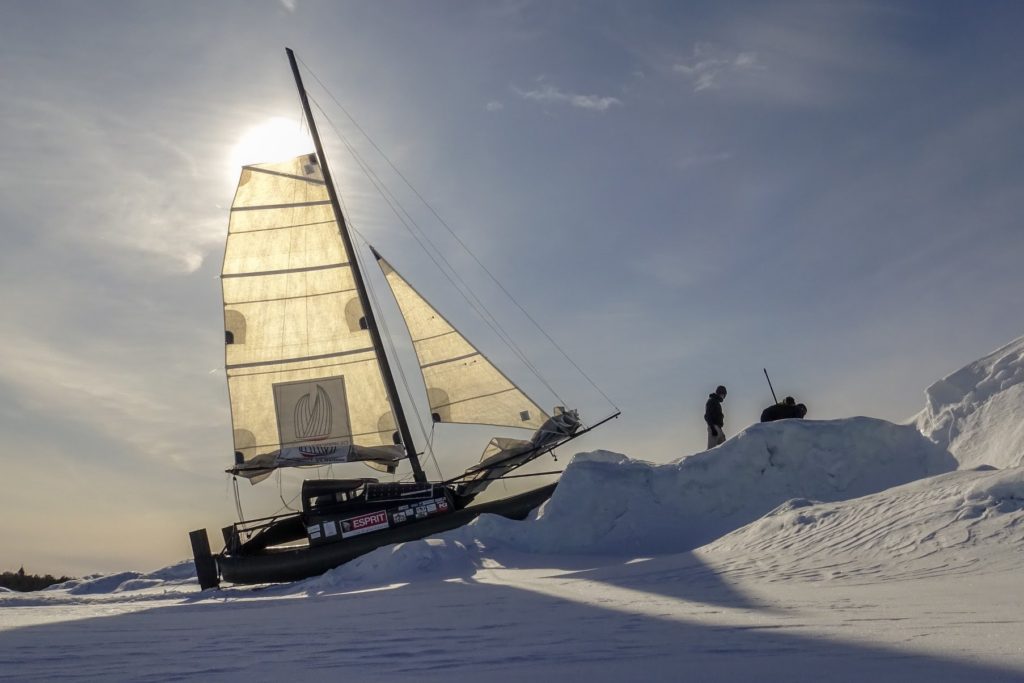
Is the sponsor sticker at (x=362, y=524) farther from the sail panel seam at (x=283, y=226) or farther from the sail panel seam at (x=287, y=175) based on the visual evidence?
the sail panel seam at (x=287, y=175)

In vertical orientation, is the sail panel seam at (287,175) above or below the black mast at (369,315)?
above

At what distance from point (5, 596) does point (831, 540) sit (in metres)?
19.3

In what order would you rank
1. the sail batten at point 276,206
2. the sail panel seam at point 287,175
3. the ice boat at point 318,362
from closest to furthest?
the ice boat at point 318,362
the sail batten at point 276,206
the sail panel seam at point 287,175

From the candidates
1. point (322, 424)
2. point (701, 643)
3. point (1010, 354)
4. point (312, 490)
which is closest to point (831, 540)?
point (701, 643)

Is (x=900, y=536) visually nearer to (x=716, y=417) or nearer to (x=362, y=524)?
(x=716, y=417)

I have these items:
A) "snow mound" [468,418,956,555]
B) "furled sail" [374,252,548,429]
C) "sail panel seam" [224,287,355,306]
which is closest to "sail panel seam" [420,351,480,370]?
"furled sail" [374,252,548,429]

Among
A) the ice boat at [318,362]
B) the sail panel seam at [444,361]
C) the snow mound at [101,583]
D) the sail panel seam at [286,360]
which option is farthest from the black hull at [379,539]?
the snow mound at [101,583]

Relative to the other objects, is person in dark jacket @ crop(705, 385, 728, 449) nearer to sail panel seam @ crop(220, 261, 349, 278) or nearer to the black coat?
the black coat

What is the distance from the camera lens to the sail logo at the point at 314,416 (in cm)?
2389

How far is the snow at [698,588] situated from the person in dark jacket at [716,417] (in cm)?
236

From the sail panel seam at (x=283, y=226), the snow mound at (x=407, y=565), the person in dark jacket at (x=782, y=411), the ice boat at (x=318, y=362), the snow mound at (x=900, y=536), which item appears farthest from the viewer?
the sail panel seam at (x=283, y=226)

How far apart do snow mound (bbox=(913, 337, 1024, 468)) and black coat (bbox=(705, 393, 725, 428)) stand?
4.43 meters

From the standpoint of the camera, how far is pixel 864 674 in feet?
12.4

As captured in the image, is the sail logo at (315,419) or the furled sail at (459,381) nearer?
the furled sail at (459,381)
